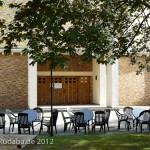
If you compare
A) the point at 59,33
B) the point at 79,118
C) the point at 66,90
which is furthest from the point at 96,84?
the point at 59,33

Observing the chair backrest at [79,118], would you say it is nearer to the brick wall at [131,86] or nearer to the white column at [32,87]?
the white column at [32,87]

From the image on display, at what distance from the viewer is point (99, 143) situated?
1289 centimetres

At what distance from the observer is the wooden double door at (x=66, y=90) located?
33688 mm

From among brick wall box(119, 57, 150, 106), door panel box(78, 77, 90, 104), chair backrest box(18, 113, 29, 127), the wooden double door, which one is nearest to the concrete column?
door panel box(78, 77, 90, 104)

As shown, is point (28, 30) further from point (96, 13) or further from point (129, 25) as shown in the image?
point (129, 25)

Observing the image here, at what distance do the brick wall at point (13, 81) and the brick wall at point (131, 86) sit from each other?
311 inches

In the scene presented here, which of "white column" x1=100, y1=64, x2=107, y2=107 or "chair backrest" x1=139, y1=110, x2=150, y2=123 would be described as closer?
"chair backrest" x1=139, y1=110, x2=150, y2=123

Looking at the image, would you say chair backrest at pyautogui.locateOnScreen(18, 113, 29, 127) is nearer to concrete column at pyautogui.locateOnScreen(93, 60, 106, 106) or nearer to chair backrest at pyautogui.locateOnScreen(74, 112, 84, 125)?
chair backrest at pyautogui.locateOnScreen(74, 112, 84, 125)

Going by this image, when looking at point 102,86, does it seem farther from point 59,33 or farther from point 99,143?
point 59,33

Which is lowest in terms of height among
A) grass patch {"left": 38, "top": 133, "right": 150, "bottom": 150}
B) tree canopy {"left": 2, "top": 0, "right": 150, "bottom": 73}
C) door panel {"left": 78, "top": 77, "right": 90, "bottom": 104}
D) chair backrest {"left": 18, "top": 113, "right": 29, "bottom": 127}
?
grass patch {"left": 38, "top": 133, "right": 150, "bottom": 150}

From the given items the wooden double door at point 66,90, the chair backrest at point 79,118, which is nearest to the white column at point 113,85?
the wooden double door at point 66,90

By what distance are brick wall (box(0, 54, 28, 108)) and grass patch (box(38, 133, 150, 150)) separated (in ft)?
51.7

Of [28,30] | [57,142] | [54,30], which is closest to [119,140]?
[57,142]

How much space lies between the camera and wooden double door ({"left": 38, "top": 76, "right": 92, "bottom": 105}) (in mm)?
33688
